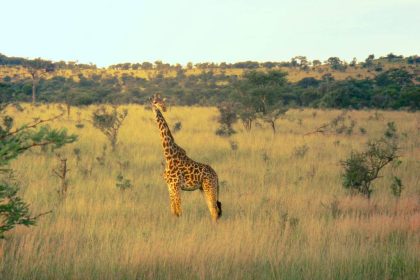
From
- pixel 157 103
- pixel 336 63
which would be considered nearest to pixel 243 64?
pixel 336 63

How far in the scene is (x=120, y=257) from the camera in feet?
17.6

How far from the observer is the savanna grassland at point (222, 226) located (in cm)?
512

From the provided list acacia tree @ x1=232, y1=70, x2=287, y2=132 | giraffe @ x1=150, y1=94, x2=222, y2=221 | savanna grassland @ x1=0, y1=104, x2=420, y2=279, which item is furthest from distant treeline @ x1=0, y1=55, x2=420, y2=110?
giraffe @ x1=150, y1=94, x2=222, y2=221

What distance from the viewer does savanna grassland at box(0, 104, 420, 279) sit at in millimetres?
5125

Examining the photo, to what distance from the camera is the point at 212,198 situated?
25.0 ft

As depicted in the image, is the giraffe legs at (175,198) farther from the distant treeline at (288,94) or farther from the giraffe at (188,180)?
the distant treeline at (288,94)

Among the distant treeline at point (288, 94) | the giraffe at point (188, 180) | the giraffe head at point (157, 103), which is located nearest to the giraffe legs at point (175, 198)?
the giraffe at point (188, 180)

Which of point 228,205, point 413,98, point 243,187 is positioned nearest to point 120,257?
point 228,205

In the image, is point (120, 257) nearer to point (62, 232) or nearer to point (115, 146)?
point (62, 232)

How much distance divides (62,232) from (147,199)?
2735 mm

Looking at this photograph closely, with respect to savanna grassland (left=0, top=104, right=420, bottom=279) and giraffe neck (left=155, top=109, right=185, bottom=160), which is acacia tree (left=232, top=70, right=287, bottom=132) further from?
giraffe neck (left=155, top=109, right=185, bottom=160)

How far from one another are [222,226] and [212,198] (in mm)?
680

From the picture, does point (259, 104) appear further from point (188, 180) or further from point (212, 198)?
point (212, 198)

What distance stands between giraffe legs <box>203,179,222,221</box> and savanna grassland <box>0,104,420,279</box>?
23 centimetres
